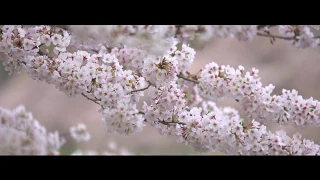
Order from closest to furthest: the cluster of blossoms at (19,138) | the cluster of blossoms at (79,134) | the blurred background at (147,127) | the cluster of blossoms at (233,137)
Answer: the cluster of blossoms at (19,138) < the cluster of blossoms at (233,137) < the cluster of blossoms at (79,134) < the blurred background at (147,127)

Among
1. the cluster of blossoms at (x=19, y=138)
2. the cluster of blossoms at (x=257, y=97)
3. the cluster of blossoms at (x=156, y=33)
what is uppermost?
the cluster of blossoms at (x=156, y=33)

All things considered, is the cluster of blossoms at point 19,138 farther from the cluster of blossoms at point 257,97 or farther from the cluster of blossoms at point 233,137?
the cluster of blossoms at point 257,97

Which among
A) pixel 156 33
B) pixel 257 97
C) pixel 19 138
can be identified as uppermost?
pixel 156 33

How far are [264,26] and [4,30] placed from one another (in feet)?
3.95

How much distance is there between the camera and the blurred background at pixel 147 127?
385cm

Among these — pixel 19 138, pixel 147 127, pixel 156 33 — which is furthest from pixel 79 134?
pixel 156 33

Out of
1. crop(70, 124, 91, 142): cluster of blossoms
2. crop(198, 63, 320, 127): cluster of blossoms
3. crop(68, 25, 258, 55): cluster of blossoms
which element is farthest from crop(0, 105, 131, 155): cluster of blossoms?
crop(70, 124, 91, 142): cluster of blossoms

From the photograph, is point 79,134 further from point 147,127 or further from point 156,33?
point 156,33

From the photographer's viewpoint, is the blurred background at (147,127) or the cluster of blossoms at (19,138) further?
the blurred background at (147,127)

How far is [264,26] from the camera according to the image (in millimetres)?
1558

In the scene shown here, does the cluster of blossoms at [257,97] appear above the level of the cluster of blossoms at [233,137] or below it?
above

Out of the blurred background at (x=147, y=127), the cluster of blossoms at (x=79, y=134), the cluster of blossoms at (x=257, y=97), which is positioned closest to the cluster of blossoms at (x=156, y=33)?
the cluster of blossoms at (x=257, y=97)

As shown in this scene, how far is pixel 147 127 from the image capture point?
13.6 feet
